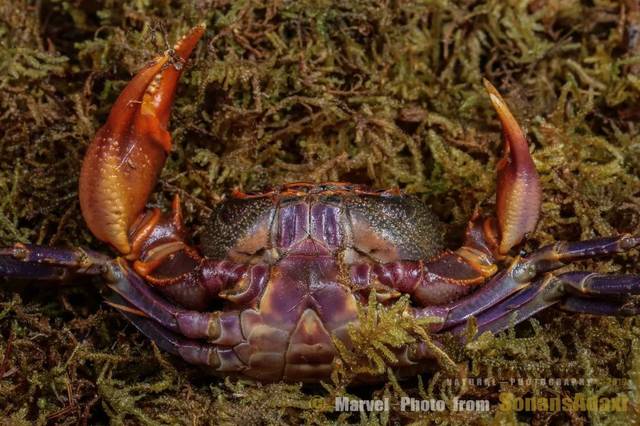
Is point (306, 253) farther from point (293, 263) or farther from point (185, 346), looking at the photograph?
point (185, 346)

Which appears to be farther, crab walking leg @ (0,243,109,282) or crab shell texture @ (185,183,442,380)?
crab walking leg @ (0,243,109,282)

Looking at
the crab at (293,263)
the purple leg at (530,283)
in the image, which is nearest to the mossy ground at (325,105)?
the crab at (293,263)

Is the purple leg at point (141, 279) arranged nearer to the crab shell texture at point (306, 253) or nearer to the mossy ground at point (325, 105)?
the crab shell texture at point (306, 253)

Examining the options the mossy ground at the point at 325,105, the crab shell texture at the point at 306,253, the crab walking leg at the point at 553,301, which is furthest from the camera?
the mossy ground at the point at 325,105

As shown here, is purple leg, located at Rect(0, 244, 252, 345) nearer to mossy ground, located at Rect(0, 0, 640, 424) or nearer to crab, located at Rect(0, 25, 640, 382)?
crab, located at Rect(0, 25, 640, 382)

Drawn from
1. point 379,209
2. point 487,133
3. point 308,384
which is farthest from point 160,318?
point 487,133

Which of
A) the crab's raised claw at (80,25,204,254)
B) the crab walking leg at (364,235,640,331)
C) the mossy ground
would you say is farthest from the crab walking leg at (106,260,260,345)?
the crab walking leg at (364,235,640,331)
